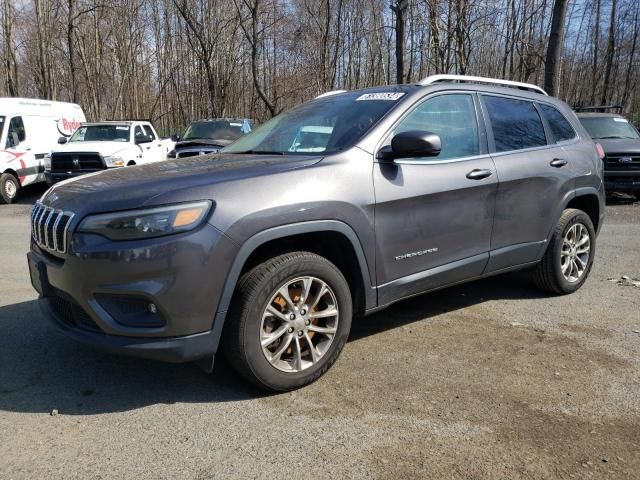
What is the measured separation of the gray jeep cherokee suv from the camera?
2.78 m

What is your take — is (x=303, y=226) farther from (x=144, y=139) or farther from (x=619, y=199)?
(x=619, y=199)

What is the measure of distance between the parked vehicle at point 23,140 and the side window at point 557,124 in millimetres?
11938

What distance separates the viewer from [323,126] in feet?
12.8

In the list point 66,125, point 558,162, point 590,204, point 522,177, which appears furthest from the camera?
point 66,125

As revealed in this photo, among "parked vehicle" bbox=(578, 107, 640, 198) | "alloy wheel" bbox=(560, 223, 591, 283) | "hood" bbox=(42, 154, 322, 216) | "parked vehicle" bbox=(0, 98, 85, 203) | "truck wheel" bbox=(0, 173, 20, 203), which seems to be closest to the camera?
"hood" bbox=(42, 154, 322, 216)

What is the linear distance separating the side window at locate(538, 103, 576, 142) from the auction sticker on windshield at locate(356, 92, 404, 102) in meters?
1.72

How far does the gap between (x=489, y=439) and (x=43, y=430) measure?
228 centimetres

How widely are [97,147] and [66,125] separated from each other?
4.00m

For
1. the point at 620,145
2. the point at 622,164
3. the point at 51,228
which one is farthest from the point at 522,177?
the point at 620,145

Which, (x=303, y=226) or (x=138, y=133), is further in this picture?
(x=138, y=133)

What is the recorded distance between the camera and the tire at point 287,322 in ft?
9.78

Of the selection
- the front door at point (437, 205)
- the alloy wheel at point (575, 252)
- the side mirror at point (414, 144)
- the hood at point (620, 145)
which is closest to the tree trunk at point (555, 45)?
the hood at point (620, 145)

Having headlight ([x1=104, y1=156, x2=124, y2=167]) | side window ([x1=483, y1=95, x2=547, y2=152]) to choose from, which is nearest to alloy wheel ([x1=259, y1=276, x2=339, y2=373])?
side window ([x1=483, y1=95, x2=547, y2=152])

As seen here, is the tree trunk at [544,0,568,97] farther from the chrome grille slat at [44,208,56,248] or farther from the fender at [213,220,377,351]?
the chrome grille slat at [44,208,56,248]
